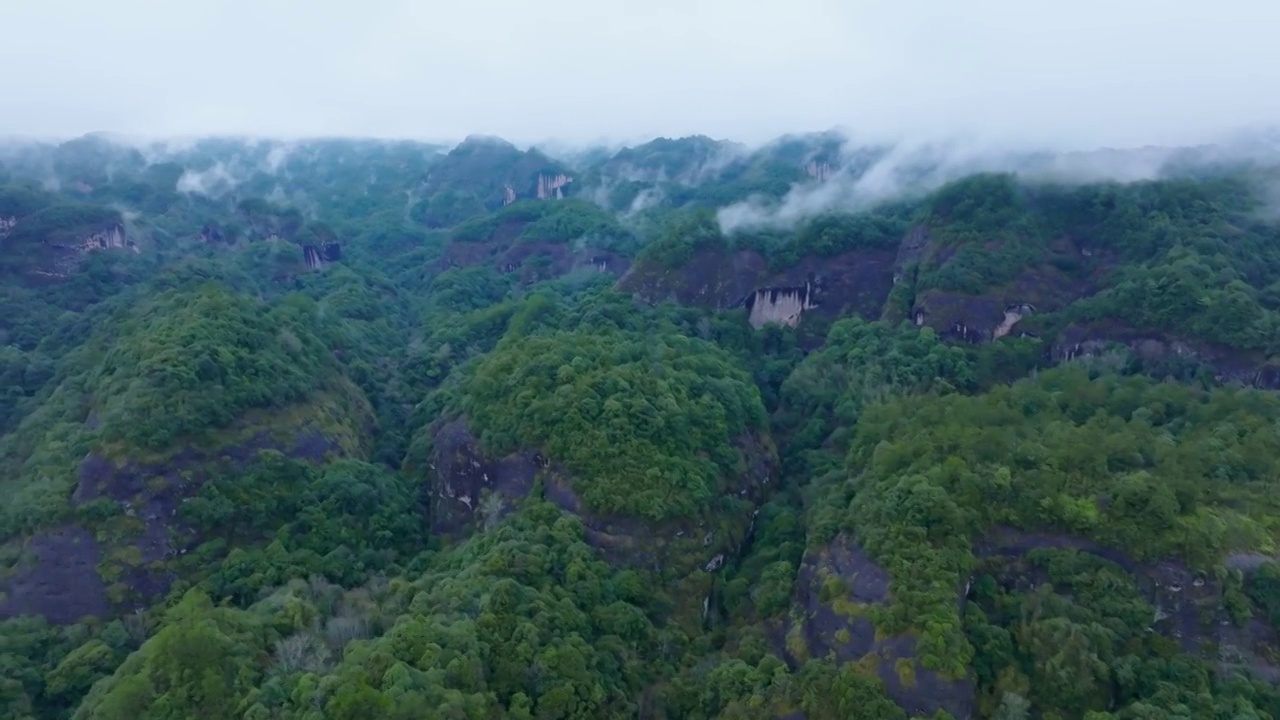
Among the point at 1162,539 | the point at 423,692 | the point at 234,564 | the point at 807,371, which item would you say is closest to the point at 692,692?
the point at 423,692

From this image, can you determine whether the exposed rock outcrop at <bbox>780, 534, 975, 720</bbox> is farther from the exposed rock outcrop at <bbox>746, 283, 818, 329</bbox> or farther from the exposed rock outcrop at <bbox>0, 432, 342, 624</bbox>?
the exposed rock outcrop at <bbox>746, 283, 818, 329</bbox>

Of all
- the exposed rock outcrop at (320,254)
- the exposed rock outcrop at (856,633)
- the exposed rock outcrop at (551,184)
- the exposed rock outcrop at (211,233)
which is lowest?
the exposed rock outcrop at (856,633)

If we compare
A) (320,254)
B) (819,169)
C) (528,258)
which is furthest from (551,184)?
(320,254)

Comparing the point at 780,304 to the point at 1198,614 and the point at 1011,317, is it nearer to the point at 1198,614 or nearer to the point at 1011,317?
the point at 1011,317

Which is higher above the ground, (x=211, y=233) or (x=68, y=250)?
(x=68, y=250)

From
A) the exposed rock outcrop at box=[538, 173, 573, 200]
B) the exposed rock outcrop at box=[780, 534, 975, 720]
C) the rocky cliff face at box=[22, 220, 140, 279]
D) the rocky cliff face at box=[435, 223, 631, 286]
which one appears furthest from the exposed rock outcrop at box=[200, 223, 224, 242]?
the exposed rock outcrop at box=[780, 534, 975, 720]

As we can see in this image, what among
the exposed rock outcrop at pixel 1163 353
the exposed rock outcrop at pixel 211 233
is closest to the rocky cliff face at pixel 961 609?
the exposed rock outcrop at pixel 1163 353

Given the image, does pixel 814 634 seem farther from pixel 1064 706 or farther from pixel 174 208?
pixel 174 208

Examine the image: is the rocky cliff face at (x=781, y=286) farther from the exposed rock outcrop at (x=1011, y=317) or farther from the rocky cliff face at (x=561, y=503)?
the rocky cliff face at (x=561, y=503)

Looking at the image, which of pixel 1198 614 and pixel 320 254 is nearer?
pixel 1198 614
